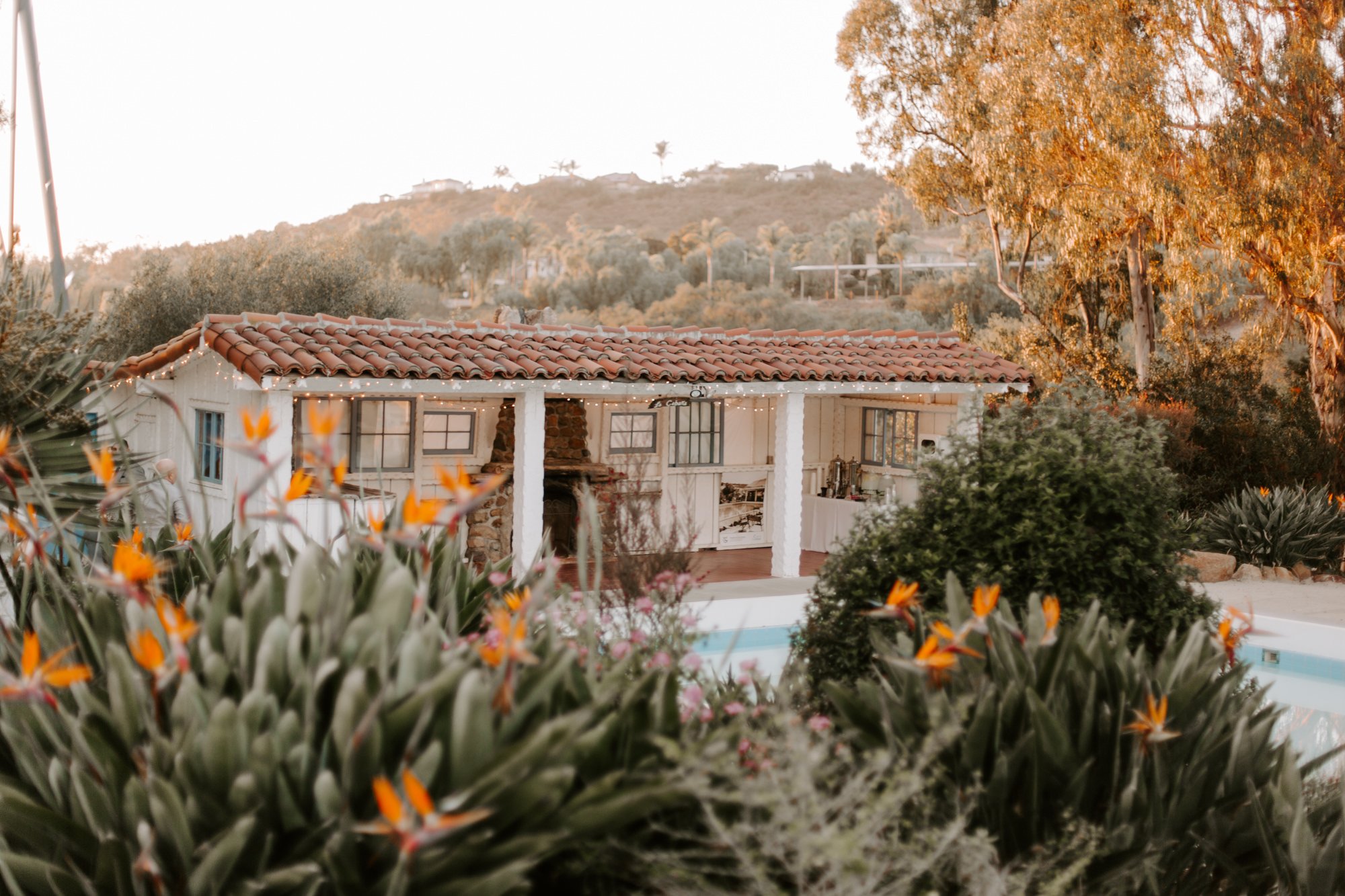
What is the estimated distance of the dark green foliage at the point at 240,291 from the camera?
2688 centimetres

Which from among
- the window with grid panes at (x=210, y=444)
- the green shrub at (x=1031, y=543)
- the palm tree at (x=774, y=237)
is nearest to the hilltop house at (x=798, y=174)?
the palm tree at (x=774, y=237)

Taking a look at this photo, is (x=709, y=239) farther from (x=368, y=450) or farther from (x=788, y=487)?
(x=368, y=450)

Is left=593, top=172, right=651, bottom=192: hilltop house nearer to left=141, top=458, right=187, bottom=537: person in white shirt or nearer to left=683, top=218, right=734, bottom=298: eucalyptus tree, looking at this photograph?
left=683, top=218, right=734, bottom=298: eucalyptus tree

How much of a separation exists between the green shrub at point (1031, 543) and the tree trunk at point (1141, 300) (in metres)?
16.6

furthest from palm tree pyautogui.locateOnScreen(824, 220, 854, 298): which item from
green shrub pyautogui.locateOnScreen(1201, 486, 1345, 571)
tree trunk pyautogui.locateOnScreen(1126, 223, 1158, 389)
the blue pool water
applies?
the blue pool water

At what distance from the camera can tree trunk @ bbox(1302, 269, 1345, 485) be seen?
56.3ft

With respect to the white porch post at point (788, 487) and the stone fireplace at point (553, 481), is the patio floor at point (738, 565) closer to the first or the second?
the white porch post at point (788, 487)

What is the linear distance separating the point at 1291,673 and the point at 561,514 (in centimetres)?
866

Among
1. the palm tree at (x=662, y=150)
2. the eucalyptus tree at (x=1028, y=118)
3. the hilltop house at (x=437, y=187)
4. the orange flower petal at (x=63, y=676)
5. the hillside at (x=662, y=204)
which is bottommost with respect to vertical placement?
the orange flower petal at (x=63, y=676)

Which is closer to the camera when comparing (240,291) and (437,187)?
(240,291)

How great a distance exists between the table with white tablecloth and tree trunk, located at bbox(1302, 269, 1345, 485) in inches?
277

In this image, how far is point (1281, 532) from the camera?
15.0 meters

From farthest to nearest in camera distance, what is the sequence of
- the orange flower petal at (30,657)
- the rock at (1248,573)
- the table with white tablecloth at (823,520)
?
the table with white tablecloth at (823,520) → the rock at (1248,573) → the orange flower petal at (30,657)

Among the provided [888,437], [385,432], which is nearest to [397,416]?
[385,432]
